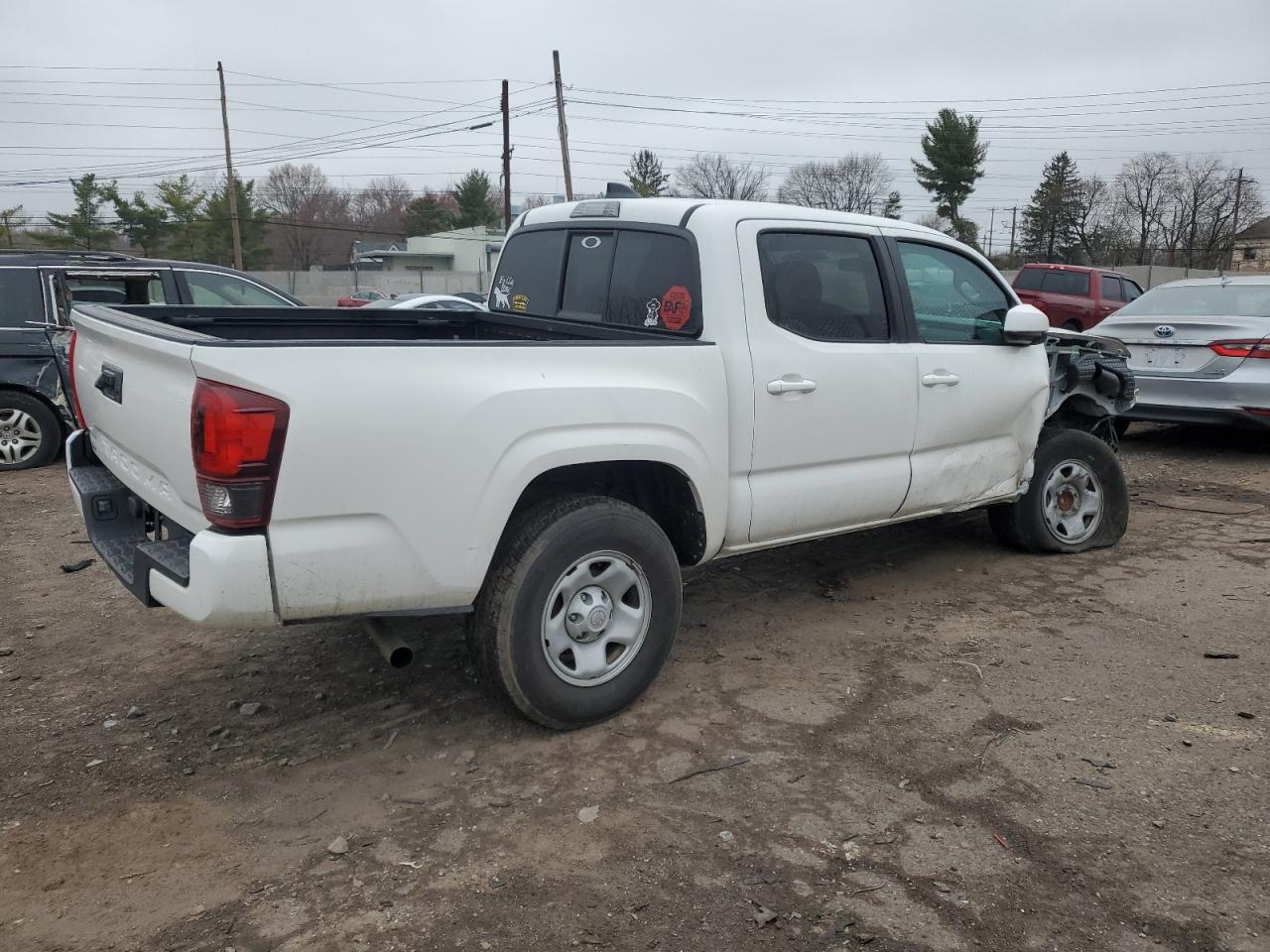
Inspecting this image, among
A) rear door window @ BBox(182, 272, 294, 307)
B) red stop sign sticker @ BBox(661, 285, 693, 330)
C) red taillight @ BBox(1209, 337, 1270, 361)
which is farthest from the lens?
rear door window @ BBox(182, 272, 294, 307)

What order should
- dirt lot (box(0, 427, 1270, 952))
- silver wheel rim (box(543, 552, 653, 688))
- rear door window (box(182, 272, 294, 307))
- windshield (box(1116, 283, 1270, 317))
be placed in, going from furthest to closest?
rear door window (box(182, 272, 294, 307)) → windshield (box(1116, 283, 1270, 317)) → silver wheel rim (box(543, 552, 653, 688)) → dirt lot (box(0, 427, 1270, 952))

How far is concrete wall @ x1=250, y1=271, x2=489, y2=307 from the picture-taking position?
41438 mm

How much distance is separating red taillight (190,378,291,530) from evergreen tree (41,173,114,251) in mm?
53287

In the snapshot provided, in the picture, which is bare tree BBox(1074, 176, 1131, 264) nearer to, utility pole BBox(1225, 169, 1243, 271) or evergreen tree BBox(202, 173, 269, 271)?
utility pole BBox(1225, 169, 1243, 271)

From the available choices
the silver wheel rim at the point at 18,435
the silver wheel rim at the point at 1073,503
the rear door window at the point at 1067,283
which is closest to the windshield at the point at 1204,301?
the silver wheel rim at the point at 1073,503

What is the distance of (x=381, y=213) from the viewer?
73.8m

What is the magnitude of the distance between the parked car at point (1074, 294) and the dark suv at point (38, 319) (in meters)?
15.2

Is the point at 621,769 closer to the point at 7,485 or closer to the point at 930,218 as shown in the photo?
the point at 7,485

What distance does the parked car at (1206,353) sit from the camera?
7.92m

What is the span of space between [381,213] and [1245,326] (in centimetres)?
7260

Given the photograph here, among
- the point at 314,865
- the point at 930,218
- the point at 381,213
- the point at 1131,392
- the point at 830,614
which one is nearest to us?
the point at 314,865

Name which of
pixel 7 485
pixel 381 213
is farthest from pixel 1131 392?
pixel 381 213

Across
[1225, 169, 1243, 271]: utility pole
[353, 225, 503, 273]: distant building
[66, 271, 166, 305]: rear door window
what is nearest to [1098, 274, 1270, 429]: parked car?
[66, 271, 166, 305]: rear door window

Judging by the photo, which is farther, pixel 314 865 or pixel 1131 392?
pixel 1131 392
